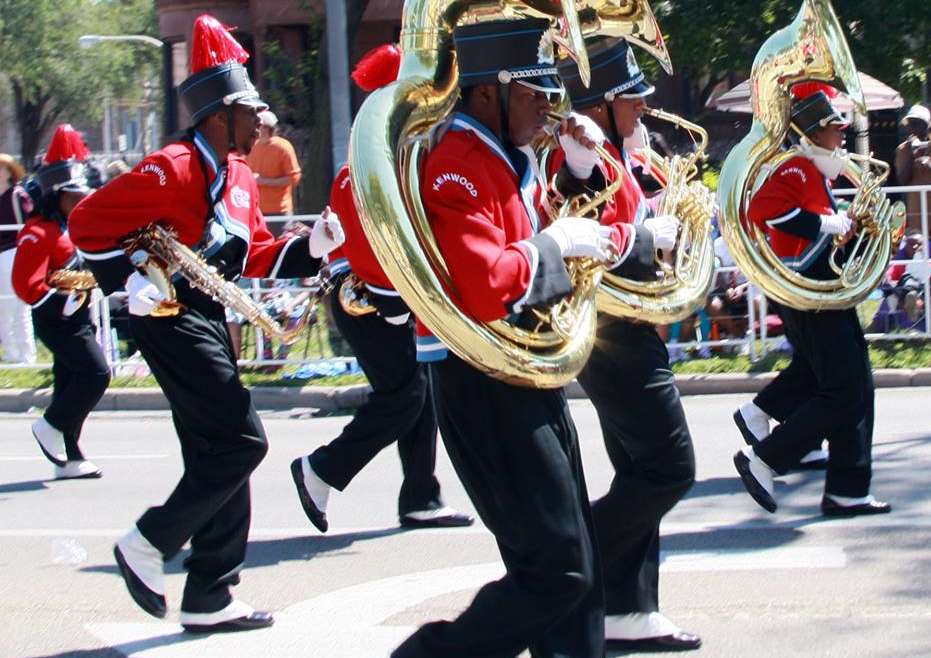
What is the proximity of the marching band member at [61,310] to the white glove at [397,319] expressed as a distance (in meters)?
2.38

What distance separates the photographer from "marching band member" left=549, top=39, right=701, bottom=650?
15.9 ft

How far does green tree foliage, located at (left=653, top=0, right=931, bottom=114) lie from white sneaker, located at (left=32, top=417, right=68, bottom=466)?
9975 mm

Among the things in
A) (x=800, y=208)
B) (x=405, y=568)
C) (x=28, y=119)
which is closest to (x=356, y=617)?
(x=405, y=568)

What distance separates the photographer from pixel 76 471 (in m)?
8.64

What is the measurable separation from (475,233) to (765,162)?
3166 mm

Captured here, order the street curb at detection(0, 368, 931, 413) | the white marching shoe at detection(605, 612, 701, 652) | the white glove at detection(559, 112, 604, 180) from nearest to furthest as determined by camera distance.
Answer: the white glove at detection(559, 112, 604, 180) < the white marching shoe at detection(605, 612, 701, 652) < the street curb at detection(0, 368, 931, 413)

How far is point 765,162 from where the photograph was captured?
264 inches

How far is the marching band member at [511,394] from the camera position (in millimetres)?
3854

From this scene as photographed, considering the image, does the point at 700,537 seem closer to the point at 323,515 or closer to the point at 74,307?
the point at 323,515

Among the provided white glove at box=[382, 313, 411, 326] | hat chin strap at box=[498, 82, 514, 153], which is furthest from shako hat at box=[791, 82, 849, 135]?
hat chin strap at box=[498, 82, 514, 153]

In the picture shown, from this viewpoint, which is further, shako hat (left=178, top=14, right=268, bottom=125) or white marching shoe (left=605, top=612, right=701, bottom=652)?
shako hat (left=178, top=14, right=268, bottom=125)

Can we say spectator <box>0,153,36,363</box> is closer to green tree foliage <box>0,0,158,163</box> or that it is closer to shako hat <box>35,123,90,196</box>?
shako hat <box>35,123,90,196</box>

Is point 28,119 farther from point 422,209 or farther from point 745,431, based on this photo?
point 422,209

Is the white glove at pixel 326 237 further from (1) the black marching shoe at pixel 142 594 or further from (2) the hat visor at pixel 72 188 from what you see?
(2) the hat visor at pixel 72 188
